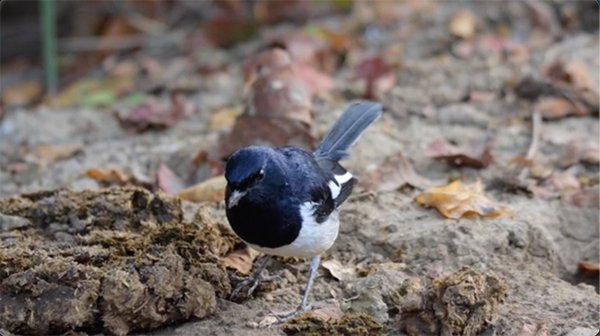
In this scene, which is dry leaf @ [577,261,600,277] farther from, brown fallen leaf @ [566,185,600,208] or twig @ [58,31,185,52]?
twig @ [58,31,185,52]

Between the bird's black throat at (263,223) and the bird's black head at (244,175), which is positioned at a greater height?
the bird's black head at (244,175)

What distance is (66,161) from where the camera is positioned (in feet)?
17.4

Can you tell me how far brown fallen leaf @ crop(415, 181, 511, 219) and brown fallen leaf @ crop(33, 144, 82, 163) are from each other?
6.63ft

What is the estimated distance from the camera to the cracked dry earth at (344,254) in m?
3.12

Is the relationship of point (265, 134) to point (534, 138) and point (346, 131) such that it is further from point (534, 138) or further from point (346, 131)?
point (534, 138)

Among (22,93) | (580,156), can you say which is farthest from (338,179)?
(22,93)

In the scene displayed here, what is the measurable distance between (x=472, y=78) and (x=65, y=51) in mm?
3735

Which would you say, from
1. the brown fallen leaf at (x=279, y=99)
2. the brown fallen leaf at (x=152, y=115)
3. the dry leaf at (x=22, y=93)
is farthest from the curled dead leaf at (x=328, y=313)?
the dry leaf at (x=22, y=93)

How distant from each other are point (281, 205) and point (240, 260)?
0.46 metres

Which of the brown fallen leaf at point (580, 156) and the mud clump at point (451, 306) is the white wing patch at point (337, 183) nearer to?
the mud clump at point (451, 306)

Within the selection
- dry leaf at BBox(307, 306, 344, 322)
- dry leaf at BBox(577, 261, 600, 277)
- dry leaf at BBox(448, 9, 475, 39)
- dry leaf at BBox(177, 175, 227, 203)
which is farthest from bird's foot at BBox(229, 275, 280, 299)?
dry leaf at BBox(448, 9, 475, 39)

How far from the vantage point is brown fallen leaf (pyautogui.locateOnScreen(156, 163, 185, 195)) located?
4617 millimetres

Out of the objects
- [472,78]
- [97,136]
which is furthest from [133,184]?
[472,78]

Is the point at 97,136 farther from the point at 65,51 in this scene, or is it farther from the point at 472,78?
the point at 65,51
